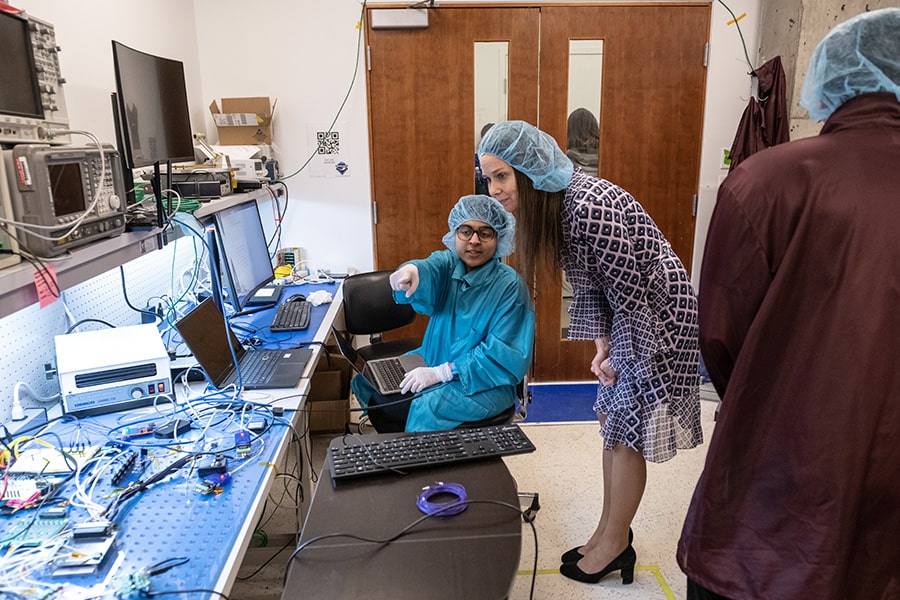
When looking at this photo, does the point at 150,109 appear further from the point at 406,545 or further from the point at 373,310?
the point at 406,545

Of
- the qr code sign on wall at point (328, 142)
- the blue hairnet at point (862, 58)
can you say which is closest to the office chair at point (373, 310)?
the qr code sign on wall at point (328, 142)

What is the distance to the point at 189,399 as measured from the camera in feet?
5.65

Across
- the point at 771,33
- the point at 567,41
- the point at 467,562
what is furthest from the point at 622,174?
the point at 467,562

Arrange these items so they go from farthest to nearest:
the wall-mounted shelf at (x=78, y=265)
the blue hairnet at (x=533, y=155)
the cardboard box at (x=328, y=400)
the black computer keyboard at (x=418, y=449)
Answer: the cardboard box at (x=328, y=400) → the blue hairnet at (x=533, y=155) → the black computer keyboard at (x=418, y=449) → the wall-mounted shelf at (x=78, y=265)

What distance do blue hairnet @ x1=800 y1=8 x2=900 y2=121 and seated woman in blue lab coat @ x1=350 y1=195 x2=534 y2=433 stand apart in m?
1.13

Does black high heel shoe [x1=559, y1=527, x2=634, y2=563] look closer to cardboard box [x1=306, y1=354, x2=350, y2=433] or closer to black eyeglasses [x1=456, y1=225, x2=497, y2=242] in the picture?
black eyeglasses [x1=456, y1=225, x2=497, y2=242]

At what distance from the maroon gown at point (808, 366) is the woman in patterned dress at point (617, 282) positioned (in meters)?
0.46

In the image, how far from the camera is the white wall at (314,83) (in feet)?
11.3

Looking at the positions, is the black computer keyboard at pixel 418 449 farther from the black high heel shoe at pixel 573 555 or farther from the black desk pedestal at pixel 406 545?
the black high heel shoe at pixel 573 555

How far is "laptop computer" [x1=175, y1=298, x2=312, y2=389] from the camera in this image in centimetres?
178

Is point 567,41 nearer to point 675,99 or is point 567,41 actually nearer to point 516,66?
point 516,66

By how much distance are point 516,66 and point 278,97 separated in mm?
1409

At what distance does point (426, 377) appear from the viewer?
219 cm

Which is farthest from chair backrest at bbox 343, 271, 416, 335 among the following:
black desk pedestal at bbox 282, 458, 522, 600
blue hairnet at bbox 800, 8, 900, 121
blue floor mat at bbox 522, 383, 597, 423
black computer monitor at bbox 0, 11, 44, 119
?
blue hairnet at bbox 800, 8, 900, 121
